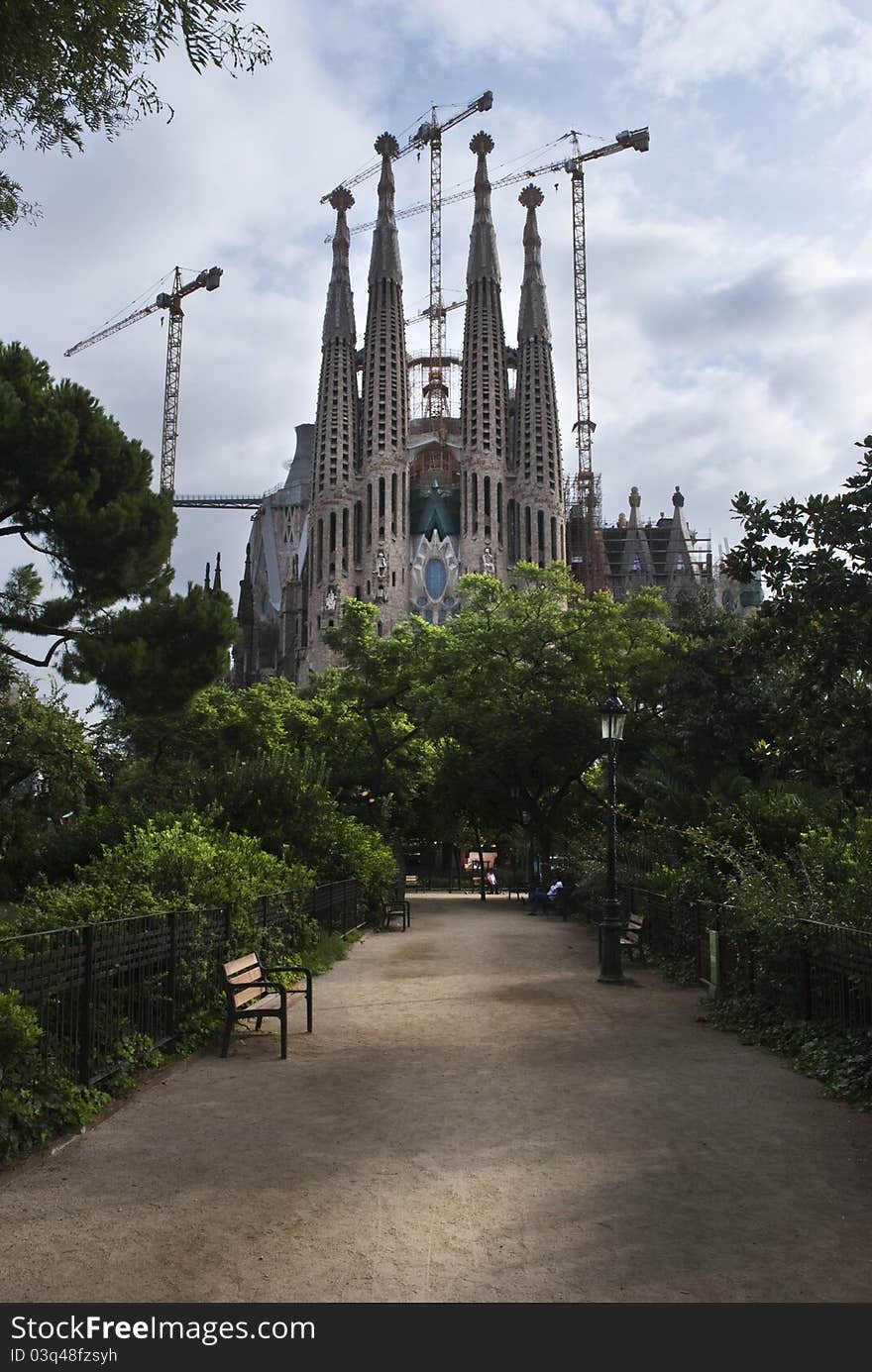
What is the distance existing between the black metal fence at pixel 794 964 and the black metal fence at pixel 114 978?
5.19 meters

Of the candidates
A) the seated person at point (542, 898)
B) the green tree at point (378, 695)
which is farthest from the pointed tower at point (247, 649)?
the seated person at point (542, 898)

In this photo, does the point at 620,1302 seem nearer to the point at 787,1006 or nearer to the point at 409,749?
the point at 787,1006

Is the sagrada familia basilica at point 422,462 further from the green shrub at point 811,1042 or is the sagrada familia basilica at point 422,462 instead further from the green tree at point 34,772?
the green shrub at point 811,1042

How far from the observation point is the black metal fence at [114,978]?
22.0 ft

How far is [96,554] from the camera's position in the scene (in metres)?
18.2

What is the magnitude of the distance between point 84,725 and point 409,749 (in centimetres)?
1743

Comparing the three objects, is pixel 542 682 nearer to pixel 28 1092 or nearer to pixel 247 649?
pixel 28 1092

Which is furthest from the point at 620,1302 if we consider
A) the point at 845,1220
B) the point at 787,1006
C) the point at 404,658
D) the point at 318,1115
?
the point at 404,658

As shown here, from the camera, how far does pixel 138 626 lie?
18594 millimetres

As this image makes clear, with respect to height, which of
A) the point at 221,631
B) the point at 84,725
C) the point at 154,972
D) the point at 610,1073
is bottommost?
the point at 610,1073

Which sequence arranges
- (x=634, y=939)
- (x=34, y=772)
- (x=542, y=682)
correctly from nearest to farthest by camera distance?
(x=634, y=939)
(x=34, y=772)
(x=542, y=682)

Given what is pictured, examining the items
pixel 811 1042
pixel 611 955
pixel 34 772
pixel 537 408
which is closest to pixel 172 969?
pixel 811 1042

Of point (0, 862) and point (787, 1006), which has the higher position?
point (0, 862)

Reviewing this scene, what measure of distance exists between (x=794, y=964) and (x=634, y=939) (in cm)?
641
